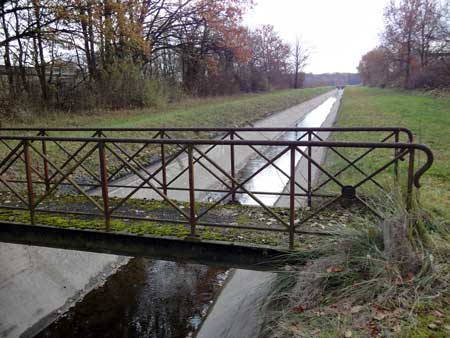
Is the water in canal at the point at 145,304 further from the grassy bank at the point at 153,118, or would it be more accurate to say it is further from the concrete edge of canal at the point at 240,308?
the grassy bank at the point at 153,118

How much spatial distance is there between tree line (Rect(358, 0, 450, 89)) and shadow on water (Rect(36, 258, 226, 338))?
3171 cm

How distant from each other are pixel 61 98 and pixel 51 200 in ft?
45.7

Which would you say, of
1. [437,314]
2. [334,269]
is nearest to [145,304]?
[334,269]

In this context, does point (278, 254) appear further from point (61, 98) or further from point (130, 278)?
point (61, 98)

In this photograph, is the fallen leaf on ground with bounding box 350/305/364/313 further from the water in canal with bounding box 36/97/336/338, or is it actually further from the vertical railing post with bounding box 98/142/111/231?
the water in canal with bounding box 36/97/336/338

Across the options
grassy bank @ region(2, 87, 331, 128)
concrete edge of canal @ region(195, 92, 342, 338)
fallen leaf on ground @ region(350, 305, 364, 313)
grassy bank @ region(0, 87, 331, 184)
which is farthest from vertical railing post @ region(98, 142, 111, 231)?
grassy bank @ region(2, 87, 331, 128)

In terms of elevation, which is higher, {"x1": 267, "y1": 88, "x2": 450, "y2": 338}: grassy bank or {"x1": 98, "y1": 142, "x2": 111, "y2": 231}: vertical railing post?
{"x1": 98, "y1": 142, "x2": 111, "y2": 231}: vertical railing post

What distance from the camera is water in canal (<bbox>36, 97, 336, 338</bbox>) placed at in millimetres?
5426

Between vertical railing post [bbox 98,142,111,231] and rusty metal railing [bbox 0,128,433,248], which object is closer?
rusty metal railing [bbox 0,128,433,248]

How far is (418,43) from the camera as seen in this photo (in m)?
41.0

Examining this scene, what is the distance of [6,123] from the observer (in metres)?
13.2

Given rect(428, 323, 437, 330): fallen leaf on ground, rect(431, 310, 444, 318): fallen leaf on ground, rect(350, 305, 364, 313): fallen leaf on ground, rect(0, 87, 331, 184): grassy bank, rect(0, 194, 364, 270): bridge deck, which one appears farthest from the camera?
rect(0, 87, 331, 184): grassy bank

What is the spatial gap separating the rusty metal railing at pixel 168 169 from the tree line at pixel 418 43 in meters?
25.9

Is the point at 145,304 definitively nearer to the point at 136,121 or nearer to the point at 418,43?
the point at 136,121
